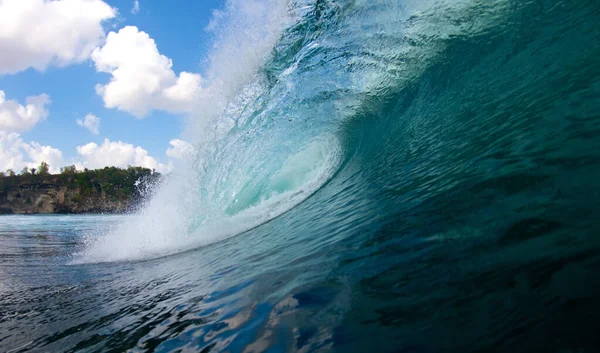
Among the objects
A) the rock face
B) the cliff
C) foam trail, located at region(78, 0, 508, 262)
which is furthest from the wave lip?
the rock face

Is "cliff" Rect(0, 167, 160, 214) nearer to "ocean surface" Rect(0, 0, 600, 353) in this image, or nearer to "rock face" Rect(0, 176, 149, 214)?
"rock face" Rect(0, 176, 149, 214)

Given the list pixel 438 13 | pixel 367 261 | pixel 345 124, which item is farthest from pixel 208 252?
pixel 438 13

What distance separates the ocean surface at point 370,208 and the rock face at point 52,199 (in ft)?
265

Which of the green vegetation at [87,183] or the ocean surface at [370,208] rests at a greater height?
the green vegetation at [87,183]

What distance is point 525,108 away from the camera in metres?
4.59

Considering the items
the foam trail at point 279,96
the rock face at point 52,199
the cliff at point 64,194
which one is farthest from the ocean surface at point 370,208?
the rock face at point 52,199

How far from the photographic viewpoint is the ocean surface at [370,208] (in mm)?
1772

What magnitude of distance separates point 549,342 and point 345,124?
9.23 metres

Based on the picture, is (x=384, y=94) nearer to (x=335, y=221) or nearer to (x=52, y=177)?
(x=335, y=221)

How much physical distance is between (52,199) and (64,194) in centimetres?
291

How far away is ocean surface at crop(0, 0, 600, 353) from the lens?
177 cm

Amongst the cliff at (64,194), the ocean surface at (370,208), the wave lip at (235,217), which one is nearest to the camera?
the ocean surface at (370,208)

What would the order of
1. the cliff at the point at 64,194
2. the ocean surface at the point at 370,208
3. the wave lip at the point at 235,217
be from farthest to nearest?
the cliff at the point at 64,194, the wave lip at the point at 235,217, the ocean surface at the point at 370,208

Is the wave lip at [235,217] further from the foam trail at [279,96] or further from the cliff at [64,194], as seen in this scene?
the cliff at [64,194]
